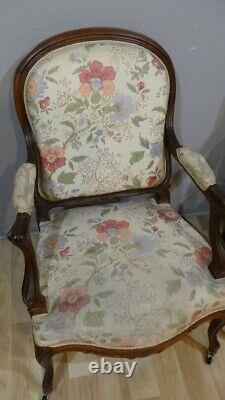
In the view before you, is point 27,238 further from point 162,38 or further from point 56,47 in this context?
point 162,38

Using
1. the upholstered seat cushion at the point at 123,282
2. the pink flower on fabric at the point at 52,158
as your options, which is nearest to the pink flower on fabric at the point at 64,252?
the upholstered seat cushion at the point at 123,282

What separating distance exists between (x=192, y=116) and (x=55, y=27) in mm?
507

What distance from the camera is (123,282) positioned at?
107 cm

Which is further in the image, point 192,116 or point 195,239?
point 192,116

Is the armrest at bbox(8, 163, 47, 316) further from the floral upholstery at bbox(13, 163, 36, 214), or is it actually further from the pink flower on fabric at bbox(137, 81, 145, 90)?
the pink flower on fabric at bbox(137, 81, 145, 90)

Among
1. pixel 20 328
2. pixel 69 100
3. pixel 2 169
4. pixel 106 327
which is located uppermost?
pixel 69 100

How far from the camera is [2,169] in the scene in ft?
4.76

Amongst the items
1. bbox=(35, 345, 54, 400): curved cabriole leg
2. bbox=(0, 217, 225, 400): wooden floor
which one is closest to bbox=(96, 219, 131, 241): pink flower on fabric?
bbox=(35, 345, 54, 400): curved cabriole leg

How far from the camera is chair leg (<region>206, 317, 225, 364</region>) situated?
1.24 m

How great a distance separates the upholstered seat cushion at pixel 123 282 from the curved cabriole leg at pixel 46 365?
0.06 meters

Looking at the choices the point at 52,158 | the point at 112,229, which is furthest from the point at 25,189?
the point at 112,229

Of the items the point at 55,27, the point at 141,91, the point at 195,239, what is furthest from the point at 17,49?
the point at 195,239

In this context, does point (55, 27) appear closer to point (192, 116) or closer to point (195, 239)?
point (192, 116)

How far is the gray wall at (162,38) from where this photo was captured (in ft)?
3.66
